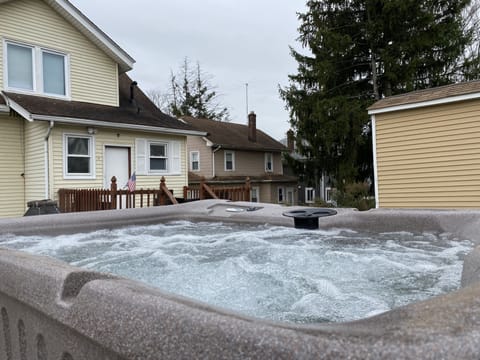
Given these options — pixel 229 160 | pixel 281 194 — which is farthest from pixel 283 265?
pixel 281 194

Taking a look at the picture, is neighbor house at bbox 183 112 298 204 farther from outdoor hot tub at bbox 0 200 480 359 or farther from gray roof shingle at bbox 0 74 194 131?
outdoor hot tub at bbox 0 200 480 359

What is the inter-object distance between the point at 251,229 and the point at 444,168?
4.18 metres

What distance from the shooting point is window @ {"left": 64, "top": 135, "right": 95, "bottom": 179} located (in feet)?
24.5

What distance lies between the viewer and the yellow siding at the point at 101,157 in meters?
7.23

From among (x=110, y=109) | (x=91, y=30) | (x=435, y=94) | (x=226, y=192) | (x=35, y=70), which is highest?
(x=91, y=30)

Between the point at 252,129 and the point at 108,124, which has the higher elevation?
the point at 252,129

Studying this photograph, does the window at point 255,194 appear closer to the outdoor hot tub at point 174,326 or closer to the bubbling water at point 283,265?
the bubbling water at point 283,265

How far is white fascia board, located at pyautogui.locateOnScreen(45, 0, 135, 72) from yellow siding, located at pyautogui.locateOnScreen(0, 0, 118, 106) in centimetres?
13

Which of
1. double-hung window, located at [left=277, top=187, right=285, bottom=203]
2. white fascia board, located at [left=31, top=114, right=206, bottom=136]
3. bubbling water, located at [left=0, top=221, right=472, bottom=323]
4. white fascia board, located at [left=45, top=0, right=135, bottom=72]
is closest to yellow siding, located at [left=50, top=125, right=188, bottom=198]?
white fascia board, located at [left=31, top=114, right=206, bottom=136]

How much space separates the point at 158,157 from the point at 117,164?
1.05 meters

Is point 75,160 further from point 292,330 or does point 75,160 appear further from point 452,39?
point 452,39

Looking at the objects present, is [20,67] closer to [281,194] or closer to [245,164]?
[245,164]

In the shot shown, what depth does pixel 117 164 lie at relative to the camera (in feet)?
27.5

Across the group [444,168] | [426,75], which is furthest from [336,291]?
[426,75]
